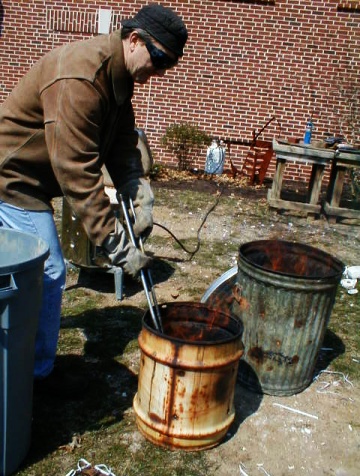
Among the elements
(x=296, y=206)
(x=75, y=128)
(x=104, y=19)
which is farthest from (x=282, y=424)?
(x=104, y=19)

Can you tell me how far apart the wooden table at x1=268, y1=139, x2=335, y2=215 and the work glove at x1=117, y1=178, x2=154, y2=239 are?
5080mm

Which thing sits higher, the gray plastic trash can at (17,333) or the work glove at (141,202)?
the work glove at (141,202)

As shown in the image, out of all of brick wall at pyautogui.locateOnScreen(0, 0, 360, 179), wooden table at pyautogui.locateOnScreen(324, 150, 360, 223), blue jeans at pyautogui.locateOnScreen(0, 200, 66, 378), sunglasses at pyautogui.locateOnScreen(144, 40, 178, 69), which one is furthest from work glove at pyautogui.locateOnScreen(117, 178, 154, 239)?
brick wall at pyautogui.locateOnScreen(0, 0, 360, 179)

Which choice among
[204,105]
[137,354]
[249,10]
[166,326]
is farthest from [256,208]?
[166,326]

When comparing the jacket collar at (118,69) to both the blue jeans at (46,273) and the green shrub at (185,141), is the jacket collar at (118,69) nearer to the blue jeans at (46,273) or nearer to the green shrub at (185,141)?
the blue jeans at (46,273)

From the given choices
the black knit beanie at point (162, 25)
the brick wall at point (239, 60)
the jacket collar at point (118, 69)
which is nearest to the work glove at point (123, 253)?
the jacket collar at point (118, 69)

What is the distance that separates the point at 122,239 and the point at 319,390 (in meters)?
1.99

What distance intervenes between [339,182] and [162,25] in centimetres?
604

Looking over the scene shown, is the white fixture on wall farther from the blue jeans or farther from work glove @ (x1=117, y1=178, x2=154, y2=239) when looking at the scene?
the blue jeans

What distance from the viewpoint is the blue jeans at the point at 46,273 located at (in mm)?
3145

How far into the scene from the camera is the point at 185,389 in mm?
2934

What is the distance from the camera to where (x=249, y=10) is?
10.2 m

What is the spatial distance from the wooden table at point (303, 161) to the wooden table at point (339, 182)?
14cm

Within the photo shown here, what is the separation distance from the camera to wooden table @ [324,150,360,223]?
8.05 m
